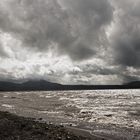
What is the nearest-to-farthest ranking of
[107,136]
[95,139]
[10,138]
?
[10,138] < [95,139] < [107,136]

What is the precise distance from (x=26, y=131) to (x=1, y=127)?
7.79 feet

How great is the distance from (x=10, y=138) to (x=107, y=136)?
12.9 meters

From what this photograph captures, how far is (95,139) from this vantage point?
86.6 ft

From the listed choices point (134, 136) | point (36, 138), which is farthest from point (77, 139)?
point (134, 136)

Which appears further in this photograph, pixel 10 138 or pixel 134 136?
pixel 134 136

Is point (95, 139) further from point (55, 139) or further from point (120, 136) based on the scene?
point (55, 139)

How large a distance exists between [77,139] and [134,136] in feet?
32.8

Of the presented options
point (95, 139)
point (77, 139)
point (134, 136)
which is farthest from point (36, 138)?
point (134, 136)

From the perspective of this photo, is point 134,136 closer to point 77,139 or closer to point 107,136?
point 107,136

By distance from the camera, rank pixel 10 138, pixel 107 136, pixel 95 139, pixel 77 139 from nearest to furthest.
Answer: pixel 10 138, pixel 77 139, pixel 95 139, pixel 107 136

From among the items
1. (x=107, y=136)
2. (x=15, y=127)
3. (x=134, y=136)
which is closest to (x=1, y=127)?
(x=15, y=127)

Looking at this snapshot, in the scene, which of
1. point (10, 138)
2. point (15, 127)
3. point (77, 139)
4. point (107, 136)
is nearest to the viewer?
point (10, 138)

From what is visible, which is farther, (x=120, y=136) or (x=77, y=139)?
(x=120, y=136)

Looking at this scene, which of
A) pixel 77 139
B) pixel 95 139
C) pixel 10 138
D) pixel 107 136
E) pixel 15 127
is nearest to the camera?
pixel 10 138
